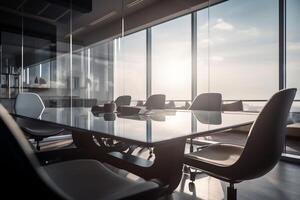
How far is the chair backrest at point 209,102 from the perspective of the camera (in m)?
2.62

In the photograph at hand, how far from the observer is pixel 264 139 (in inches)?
42.4

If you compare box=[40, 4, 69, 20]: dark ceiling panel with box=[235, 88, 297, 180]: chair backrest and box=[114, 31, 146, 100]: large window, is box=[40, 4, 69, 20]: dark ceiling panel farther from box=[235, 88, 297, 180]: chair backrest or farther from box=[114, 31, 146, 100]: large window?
box=[235, 88, 297, 180]: chair backrest

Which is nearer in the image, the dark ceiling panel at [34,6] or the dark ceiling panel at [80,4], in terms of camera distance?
the dark ceiling panel at [34,6]

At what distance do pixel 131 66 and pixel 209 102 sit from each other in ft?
13.2

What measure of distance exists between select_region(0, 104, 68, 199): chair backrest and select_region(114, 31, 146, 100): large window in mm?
5672

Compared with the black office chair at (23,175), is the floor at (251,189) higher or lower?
lower

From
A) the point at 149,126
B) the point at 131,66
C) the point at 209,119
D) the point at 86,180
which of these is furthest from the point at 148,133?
the point at 131,66

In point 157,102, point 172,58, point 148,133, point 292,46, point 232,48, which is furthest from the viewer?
point 172,58

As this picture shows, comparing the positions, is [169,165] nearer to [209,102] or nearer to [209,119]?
[209,119]

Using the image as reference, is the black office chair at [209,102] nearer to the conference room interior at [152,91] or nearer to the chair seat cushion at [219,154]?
the conference room interior at [152,91]

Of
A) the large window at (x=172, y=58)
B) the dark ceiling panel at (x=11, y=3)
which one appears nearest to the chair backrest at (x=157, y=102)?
the large window at (x=172, y=58)

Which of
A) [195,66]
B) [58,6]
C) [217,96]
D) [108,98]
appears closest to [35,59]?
[58,6]

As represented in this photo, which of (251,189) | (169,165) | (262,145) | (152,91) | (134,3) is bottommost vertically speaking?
(251,189)

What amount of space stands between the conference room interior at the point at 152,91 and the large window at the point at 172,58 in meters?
0.03
